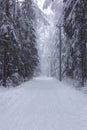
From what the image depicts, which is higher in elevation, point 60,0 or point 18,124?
point 60,0

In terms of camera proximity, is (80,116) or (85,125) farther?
(80,116)

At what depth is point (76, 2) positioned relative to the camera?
705 inches

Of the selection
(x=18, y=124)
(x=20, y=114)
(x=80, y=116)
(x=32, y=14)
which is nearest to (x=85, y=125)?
(x=80, y=116)

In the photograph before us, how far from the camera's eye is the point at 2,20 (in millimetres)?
18641

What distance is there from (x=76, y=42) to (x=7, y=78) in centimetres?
734

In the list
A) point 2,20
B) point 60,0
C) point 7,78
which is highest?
point 60,0

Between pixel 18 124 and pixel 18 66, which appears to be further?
pixel 18 66

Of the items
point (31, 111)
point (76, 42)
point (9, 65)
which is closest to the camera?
point (31, 111)

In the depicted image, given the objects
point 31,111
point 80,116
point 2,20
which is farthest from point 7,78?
point 80,116

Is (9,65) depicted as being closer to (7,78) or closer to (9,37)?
(7,78)

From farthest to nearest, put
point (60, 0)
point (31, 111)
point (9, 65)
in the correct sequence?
point (60, 0) → point (9, 65) → point (31, 111)

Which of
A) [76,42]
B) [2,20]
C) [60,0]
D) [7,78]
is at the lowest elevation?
[7,78]

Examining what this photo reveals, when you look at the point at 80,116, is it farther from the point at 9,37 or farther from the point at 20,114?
the point at 9,37

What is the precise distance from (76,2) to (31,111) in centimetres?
1176
